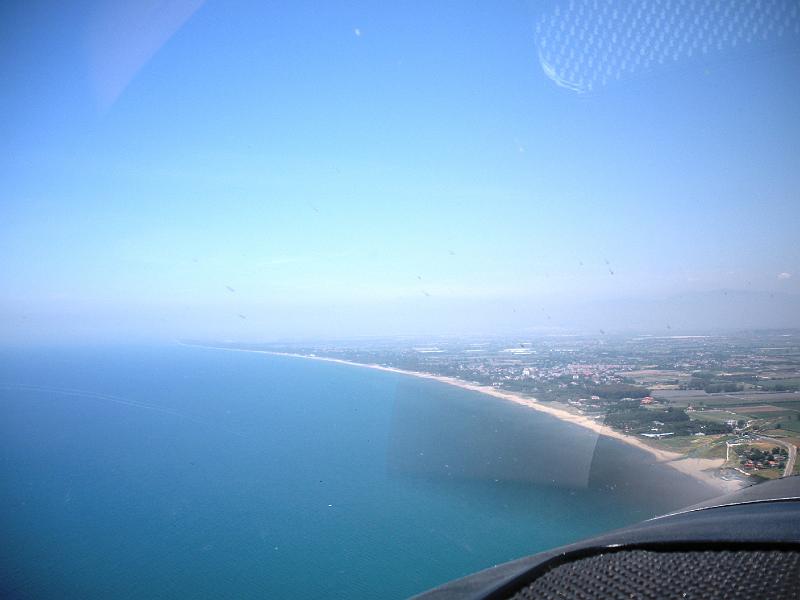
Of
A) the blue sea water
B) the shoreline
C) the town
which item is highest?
the town

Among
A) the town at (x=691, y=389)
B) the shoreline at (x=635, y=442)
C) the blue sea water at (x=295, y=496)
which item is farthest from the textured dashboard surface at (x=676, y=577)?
the blue sea water at (x=295, y=496)

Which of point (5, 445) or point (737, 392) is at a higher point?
point (737, 392)

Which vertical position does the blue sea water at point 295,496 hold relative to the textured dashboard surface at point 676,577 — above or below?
below

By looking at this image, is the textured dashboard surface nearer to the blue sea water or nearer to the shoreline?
the shoreline

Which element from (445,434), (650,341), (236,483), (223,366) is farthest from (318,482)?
(223,366)

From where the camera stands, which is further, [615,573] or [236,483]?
[236,483]

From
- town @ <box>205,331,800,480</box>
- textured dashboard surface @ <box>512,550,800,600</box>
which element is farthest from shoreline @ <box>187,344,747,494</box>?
textured dashboard surface @ <box>512,550,800,600</box>

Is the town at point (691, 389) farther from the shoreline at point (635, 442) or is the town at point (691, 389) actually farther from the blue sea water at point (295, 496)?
the blue sea water at point (295, 496)

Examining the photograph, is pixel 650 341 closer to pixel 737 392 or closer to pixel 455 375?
pixel 455 375

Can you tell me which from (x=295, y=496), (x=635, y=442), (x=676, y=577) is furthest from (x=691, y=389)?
(x=676, y=577)
